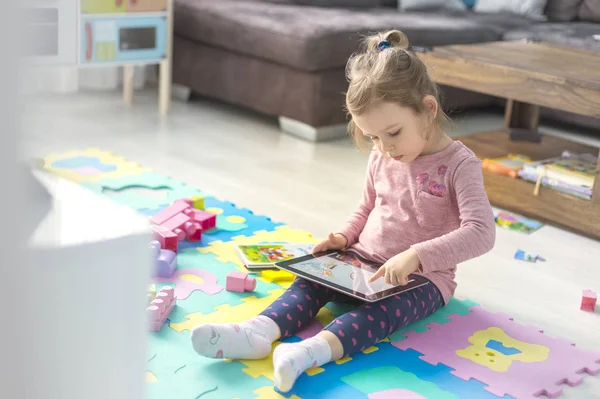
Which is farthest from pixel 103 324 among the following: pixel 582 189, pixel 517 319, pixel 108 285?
pixel 582 189

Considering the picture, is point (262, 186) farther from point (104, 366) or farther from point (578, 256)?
point (104, 366)

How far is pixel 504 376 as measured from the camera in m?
1.39

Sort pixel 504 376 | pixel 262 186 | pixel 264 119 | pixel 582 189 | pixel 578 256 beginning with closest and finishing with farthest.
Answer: pixel 504 376
pixel 578 256
pixel 582 189
pixel 262 186
pixel 264 119

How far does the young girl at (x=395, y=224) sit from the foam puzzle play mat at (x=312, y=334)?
33mm

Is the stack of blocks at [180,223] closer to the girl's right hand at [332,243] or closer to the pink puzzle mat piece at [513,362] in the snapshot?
the girl's right hand at [332,243]

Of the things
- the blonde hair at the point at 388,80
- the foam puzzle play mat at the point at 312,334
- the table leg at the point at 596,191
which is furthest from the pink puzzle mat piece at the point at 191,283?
the table leg at the point at 596,191

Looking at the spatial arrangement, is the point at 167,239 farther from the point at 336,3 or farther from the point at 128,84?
the point at 336,3

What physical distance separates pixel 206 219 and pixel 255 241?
13 centimetres

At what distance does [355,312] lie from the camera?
1427mm

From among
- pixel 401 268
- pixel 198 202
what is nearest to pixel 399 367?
pixel 401 268

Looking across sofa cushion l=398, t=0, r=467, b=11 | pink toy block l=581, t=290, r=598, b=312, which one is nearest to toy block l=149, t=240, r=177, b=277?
pink toy block l=581, t=290, r=598, b=312

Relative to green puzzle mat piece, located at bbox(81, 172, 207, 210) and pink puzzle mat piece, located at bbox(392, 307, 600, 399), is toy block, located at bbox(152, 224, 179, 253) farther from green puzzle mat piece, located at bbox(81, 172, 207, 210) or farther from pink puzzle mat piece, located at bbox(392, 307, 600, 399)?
pink puzzle mat piece, located at bbox(392, 307, 600, 399)

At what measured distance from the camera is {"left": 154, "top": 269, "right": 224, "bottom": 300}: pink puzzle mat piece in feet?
5.33

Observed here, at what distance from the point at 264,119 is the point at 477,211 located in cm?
180
